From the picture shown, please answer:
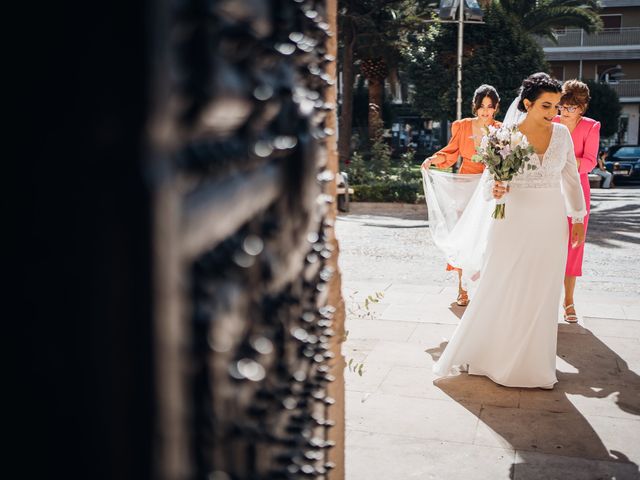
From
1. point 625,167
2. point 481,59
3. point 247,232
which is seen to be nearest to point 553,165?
point 247,232

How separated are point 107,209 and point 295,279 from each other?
31.8 inches

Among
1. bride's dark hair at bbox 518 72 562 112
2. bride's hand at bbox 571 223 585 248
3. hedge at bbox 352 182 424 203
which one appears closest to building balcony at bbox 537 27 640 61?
hedge at bbox 352 182 424 203

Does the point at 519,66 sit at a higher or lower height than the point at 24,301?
higher

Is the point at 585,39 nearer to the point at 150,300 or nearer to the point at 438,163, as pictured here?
the point at 438,163

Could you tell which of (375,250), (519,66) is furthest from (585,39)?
(375,250)

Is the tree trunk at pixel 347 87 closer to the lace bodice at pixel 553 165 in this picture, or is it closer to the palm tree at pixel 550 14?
the palm tree at pixel 550 14

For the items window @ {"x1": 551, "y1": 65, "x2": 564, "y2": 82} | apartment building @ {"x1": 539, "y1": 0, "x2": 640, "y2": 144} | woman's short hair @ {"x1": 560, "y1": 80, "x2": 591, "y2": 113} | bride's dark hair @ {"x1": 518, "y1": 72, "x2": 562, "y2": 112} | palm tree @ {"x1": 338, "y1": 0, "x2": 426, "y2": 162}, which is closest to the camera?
bride's dark hair @ {"x1": 518, "y1": 72, "x2": 562, "y2": 112}

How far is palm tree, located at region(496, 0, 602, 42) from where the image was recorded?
27922 mm

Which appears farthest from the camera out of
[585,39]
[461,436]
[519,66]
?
[585,39]

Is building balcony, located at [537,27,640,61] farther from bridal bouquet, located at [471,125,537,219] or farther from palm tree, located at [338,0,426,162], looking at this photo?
bridal bouquet, located at [471,125,537,219]

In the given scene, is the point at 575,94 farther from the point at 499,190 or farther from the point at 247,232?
the point at 247,232

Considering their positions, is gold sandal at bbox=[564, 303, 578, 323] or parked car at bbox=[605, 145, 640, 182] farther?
parked car at bbox=[605, 145, 640, 182]

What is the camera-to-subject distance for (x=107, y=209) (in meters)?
0.60

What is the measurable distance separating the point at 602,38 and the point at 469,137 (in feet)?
136
